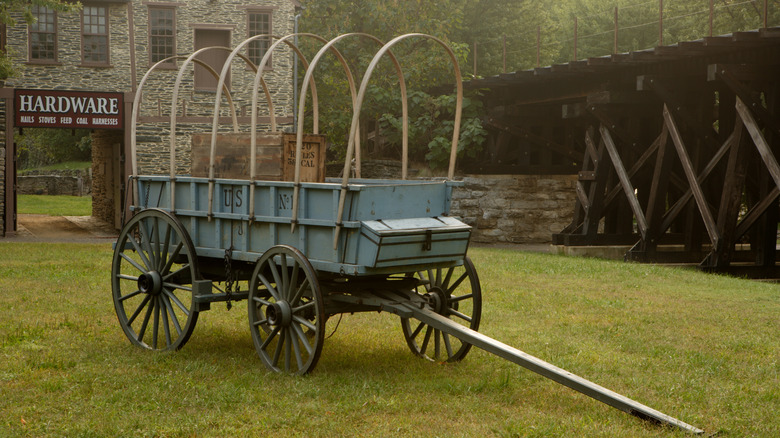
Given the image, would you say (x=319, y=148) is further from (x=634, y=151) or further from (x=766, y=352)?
(x=634, y=151)

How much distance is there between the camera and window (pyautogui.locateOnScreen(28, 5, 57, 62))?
76.5ft

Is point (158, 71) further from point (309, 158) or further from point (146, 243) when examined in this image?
point (309, 158)

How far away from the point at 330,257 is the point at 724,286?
798 cm

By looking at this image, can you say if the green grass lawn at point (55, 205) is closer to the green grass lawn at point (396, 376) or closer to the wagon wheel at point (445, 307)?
the green grass lawn at point (396, 376)

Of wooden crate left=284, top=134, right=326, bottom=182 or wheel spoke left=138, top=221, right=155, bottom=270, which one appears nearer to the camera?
wooden crate left=284, top=134, right=326, bottom=182

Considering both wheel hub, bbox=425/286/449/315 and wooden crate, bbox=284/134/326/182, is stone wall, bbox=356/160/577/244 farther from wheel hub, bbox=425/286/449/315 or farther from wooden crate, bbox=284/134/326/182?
wheel hub, bbox=425/286/449/315

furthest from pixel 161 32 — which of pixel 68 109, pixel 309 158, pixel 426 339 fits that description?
pixel 426 339

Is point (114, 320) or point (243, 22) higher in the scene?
point (243, 22)

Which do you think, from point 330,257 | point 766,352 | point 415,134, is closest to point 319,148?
point 330,257

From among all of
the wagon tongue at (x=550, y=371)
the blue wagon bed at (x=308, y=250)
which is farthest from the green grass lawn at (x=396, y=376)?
the blue wagon bed at (x=308, y=250)

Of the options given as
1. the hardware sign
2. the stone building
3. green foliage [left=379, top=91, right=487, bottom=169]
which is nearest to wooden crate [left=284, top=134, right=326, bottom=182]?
green foliage [left=379, top=91, right=487, bottom=169]

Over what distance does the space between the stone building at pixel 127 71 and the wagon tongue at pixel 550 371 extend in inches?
692

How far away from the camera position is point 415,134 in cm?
2205

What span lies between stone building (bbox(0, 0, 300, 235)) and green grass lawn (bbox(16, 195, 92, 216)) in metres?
6.50
